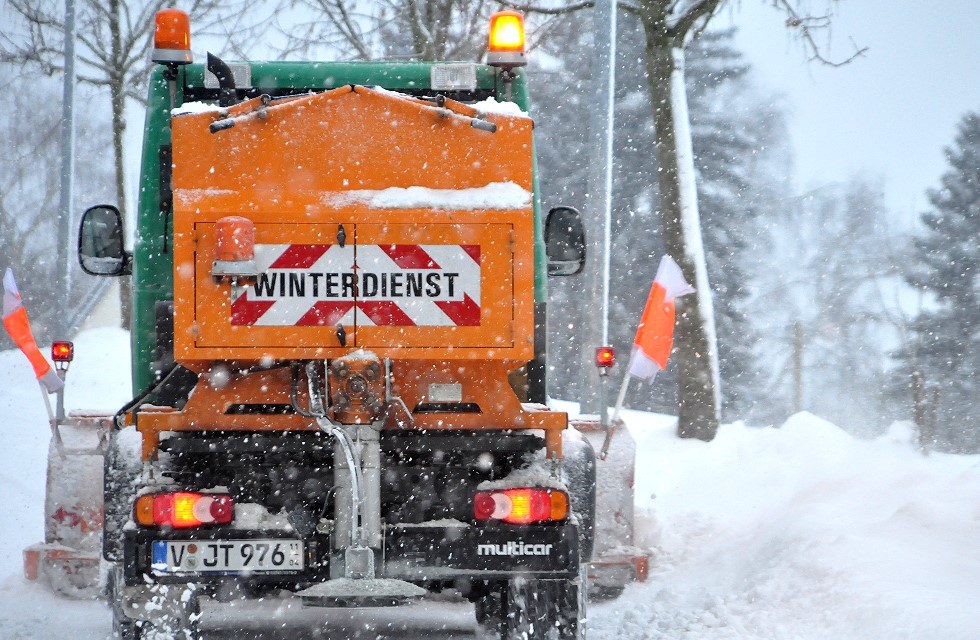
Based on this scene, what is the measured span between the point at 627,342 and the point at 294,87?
96.2 ft

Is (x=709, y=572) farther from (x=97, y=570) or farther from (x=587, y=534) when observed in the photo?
(x=97, y=570)

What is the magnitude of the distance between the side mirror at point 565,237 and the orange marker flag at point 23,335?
4032 mm

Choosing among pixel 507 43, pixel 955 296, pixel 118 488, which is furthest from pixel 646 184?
pixel 118 488

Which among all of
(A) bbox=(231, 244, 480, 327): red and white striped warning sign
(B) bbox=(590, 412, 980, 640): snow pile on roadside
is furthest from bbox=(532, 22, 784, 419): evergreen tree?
(A) bbox=(231, 244, 480, 327): red and white striped warning sign

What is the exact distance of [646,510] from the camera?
911 cm

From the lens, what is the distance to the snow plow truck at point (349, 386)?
14.7ft

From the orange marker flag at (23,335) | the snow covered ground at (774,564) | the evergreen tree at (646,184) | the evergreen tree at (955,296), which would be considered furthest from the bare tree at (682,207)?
the evergreen tree at (955,296)

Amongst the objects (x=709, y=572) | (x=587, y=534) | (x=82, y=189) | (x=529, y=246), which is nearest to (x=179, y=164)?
(x=529, y=246)

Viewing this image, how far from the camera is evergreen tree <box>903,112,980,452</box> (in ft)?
119

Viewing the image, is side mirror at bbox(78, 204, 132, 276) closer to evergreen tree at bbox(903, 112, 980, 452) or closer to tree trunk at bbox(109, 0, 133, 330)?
tree trunk at bbox(109, 0, 133, 330)

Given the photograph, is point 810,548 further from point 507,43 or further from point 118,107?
point 118,107

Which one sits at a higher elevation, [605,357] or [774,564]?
[605,357]

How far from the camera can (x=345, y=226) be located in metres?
4.62

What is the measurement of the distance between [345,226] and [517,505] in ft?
4.31
